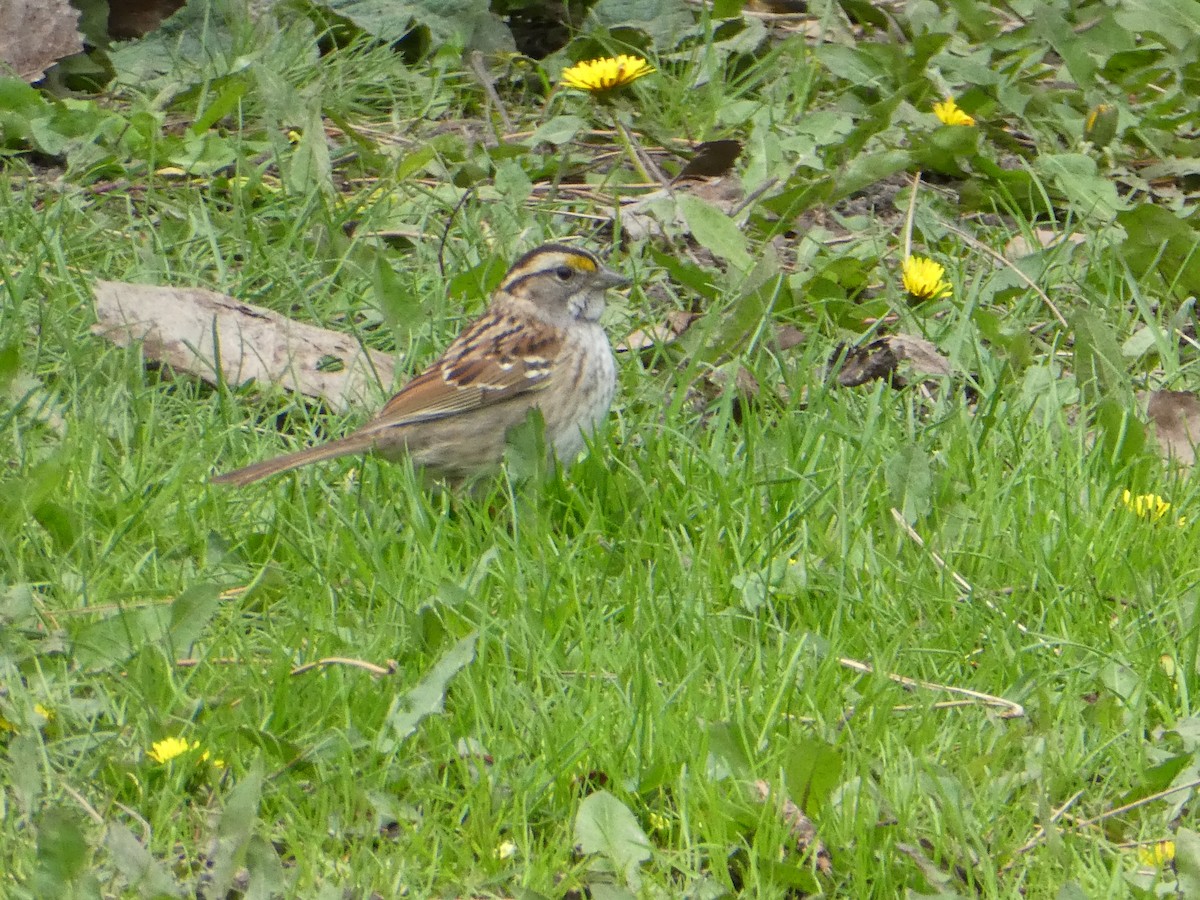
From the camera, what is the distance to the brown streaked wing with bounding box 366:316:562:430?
4.94 meters

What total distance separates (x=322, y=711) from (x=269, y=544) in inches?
34.6

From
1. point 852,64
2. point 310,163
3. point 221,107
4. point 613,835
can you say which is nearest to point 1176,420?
point 613,835

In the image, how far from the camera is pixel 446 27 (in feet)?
24.0

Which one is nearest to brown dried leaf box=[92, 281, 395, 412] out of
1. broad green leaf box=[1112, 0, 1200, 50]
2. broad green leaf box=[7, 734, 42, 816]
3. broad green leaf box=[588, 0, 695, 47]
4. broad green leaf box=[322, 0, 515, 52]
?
broad green leaf box=[7, 734, 42, 816]

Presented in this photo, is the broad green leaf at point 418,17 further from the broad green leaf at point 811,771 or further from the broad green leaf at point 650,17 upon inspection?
the broad green leaf at point 811,771

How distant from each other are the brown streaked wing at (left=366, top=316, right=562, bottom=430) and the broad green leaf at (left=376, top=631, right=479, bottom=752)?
130 centimetres

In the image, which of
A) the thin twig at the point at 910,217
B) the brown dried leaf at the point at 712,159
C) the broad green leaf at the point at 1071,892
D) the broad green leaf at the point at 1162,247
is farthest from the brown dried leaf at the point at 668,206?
the broad green leaf at the point at 1071,892

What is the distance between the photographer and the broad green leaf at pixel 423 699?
3549mm

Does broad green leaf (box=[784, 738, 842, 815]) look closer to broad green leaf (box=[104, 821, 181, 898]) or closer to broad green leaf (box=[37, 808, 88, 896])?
broad green leaf (box=[104, 821, 181, 898])

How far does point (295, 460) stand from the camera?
15.0 feet

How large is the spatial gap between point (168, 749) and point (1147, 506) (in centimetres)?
246

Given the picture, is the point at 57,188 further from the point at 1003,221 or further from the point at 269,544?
the point at 1003,221

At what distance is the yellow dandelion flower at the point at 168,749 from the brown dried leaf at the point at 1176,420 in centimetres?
281

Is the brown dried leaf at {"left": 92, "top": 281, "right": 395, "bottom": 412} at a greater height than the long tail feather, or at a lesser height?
lesser
